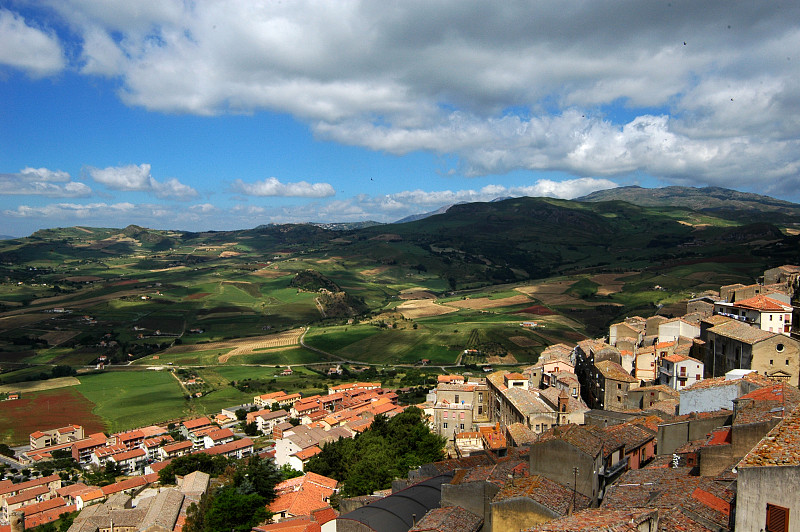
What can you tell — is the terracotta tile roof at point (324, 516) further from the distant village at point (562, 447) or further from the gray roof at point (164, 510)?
the gray roof at point (164, 510)

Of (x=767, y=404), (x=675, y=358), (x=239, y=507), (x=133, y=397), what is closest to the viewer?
(x=767, y=404)

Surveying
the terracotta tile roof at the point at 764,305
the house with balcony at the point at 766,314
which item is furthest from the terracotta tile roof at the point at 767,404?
the terracotta tile roof at the point at 764,305

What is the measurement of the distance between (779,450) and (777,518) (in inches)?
50.9

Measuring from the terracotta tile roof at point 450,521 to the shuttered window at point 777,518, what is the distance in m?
8.22

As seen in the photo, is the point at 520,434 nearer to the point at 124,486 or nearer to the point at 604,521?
the point at 604,521

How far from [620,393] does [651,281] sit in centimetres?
9877

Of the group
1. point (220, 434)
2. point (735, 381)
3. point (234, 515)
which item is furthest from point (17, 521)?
point (735, 381)

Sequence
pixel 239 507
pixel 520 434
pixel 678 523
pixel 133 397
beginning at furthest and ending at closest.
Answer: pixel 133 397
pixel 520 434
pixel 239 507
pixel 678 523

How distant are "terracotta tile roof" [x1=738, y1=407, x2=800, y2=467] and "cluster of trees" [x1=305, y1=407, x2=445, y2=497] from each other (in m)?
22.3

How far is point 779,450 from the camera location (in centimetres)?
1070

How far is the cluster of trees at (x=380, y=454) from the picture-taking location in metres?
30.6

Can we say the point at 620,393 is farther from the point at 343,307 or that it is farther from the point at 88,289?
the point at 88,289

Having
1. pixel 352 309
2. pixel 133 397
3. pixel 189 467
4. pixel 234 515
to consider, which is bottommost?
pixel 133 397

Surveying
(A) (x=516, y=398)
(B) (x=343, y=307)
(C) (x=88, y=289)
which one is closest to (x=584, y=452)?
(A) (x=516, y=398)
